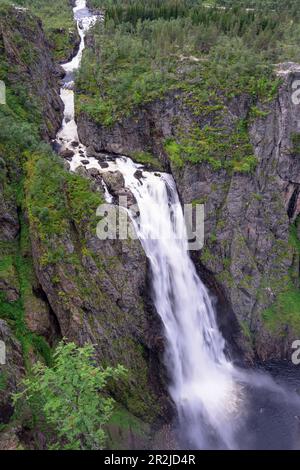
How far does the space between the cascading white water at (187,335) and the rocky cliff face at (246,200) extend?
1.89m

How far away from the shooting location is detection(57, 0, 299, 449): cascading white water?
2377cm

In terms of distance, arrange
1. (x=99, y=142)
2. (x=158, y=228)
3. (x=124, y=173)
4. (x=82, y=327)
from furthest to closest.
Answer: (x=99, y=142) → (x=124, y=173) → (x=158, y=228) → (x=82, y=327)

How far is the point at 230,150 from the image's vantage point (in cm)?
3259

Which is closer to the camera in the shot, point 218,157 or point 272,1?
point 218,157

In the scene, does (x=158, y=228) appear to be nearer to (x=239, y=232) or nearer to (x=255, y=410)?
(x=239, y=232)

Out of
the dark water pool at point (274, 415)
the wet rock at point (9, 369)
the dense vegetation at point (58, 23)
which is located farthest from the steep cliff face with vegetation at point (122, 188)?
the dark water pool at point (274, 415)

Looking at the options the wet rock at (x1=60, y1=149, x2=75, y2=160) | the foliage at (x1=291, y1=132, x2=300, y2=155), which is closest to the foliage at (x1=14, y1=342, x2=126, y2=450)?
the wet rock at (x1=60, y1=149, x2=75, y2=160)

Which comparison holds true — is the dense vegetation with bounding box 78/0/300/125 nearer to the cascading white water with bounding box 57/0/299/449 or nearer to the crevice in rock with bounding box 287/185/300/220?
the cascading white water with bounding box 57/0/299/449

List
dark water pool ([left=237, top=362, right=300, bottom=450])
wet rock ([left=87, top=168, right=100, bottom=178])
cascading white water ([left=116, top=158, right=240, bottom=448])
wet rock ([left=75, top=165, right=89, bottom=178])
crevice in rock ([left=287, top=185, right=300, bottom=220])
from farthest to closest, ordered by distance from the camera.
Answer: crevice in rock ([left=287, top=185, right=300, bottom=220]) → wet rock ([left=87, top=168, right=100, bottom=178]) → wet rock ([left=75, top=165, right=89, bottom=178]) → cascading white water ([left=116, top=158, right=240, bottom=448]) → dark water pool ([left=237, top=362, right=300, bottom=450])

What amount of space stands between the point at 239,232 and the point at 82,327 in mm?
16325

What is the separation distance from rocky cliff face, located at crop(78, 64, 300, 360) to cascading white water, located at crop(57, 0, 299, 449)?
6.21ft

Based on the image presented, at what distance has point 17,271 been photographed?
21984 millimetres

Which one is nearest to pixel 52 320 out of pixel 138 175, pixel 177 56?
pixel 138 175
